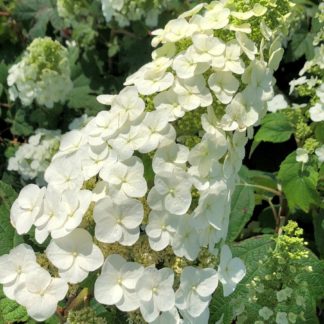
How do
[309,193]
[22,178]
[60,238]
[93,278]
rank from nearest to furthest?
[60,238]
[93,278]
[309,193]
[22,178]

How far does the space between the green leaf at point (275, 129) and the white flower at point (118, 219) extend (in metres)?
1.23

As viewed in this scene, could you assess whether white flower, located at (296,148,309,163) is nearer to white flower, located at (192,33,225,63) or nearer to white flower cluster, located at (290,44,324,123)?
white flower cluster, located at (290,44,324,123)

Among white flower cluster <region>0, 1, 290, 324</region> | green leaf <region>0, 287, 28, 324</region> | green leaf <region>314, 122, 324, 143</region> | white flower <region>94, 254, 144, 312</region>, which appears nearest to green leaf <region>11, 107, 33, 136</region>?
green leaf <region>314, 122, 324, 143</region>

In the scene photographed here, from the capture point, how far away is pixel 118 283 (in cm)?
143

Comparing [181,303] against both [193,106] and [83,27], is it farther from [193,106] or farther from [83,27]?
[83,27]

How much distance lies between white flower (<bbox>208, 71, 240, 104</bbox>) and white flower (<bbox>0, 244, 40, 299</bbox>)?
508mm

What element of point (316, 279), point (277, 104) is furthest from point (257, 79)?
point (277, 104)

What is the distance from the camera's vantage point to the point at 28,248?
4.96 ft

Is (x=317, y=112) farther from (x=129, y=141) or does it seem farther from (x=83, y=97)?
(x=83, y=97)

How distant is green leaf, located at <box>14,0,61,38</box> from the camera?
3539mm

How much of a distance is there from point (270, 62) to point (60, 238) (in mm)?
586

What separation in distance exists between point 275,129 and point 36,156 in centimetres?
108

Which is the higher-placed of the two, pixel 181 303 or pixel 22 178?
pixel 181 303

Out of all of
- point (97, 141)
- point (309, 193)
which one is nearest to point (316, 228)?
point (309, 193)
